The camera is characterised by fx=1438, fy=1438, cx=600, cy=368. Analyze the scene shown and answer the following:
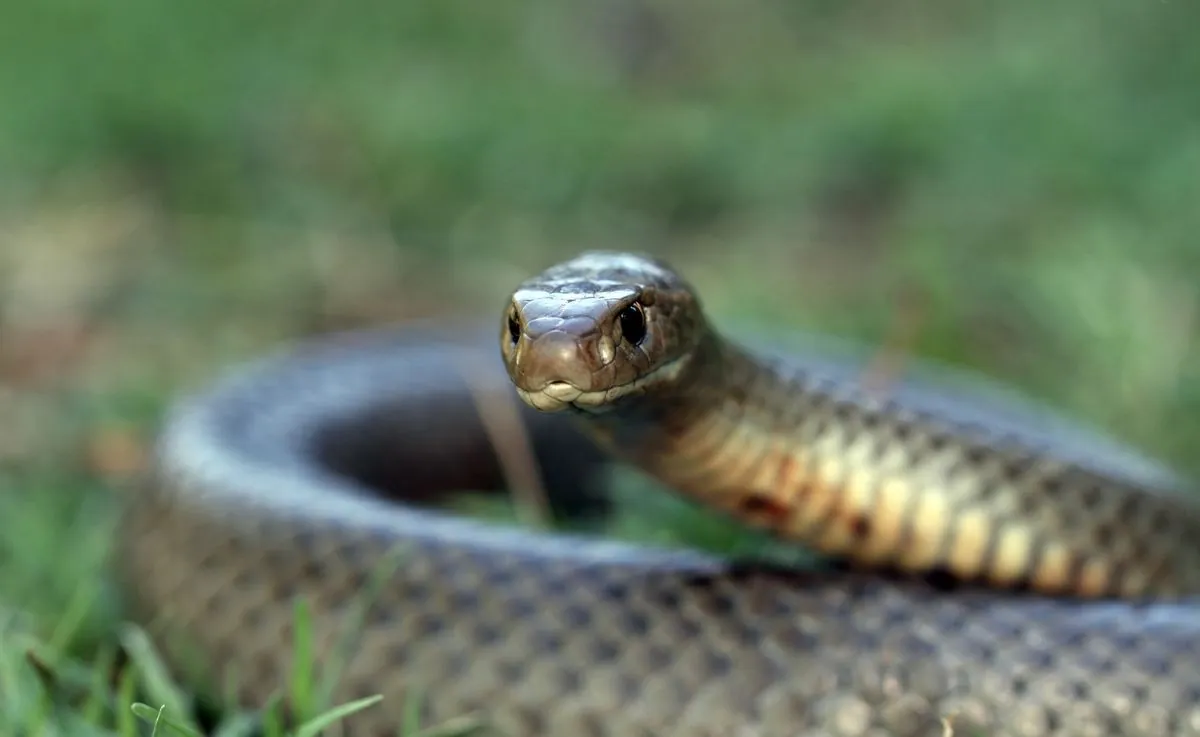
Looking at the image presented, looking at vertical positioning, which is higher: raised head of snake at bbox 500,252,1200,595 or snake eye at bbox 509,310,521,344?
snake eye at bbox 509,310,521,344

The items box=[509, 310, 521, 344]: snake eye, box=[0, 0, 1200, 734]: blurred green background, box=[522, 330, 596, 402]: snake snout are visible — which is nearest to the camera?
box=[522, 330, 596, 402]: snake snout

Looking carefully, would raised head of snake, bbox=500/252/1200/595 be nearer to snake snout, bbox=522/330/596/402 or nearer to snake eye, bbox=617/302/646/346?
snake eye, bbox=617/302/646/346

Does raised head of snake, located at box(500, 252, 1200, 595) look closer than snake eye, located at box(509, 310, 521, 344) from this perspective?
No

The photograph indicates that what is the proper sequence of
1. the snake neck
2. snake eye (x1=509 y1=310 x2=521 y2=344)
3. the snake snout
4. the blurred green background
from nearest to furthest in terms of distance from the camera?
the snake snout → snake eye (x1=509 y1=310 x2=521 y2=344) → the snake neck → the blurred green background

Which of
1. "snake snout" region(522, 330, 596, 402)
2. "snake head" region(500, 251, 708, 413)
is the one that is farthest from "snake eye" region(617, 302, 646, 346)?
"snake snout" region(522, 330, 596, 402)

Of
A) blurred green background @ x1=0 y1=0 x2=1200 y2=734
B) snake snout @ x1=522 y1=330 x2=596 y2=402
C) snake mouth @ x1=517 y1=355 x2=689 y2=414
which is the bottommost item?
blurred green background @ x1=0 y1=0 x2=1200 y2=734

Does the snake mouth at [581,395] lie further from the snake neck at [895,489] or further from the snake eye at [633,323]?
the snake neck at [895,489]

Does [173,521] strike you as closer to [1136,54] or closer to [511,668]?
[511,668]

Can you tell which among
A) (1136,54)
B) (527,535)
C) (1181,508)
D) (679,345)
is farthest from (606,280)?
(1136,54)

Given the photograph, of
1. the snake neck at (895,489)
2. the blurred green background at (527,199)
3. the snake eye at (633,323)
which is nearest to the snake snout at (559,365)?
the snake eye at (633,323)
